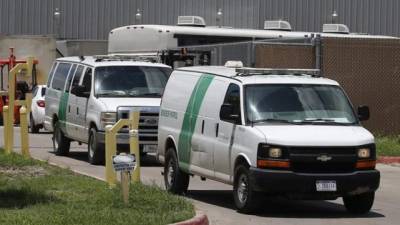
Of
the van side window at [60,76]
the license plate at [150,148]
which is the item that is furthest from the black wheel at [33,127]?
the license plate at [150,148]

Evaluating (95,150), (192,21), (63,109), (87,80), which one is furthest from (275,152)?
(192,21)

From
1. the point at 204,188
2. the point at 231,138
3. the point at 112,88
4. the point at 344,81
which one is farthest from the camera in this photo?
the point at 344,81

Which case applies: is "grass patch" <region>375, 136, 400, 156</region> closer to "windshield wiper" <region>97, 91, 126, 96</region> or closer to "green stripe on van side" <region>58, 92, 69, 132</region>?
"windshield wiper" <region>97, 91, 126, 96</region>

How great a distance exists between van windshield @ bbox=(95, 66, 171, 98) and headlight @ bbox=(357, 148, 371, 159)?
819 cm

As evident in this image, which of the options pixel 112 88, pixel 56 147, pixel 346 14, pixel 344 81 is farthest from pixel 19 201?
pixel 346 14

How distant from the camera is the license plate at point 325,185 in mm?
12594

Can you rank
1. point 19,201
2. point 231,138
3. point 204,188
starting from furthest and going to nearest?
1. point 204,188
2. point 231,138
3. point 19,201

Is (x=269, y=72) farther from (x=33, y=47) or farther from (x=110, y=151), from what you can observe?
(x=33, y=47)

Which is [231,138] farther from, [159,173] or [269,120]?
[159,173]

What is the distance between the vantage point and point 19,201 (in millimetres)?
12461

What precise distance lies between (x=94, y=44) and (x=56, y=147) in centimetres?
1358

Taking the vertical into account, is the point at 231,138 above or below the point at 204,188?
above

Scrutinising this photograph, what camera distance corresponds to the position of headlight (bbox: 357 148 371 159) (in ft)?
42.2

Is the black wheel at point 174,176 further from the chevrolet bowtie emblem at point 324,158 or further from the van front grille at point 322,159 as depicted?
the chevrolet bowtie emblem at point 324,158
